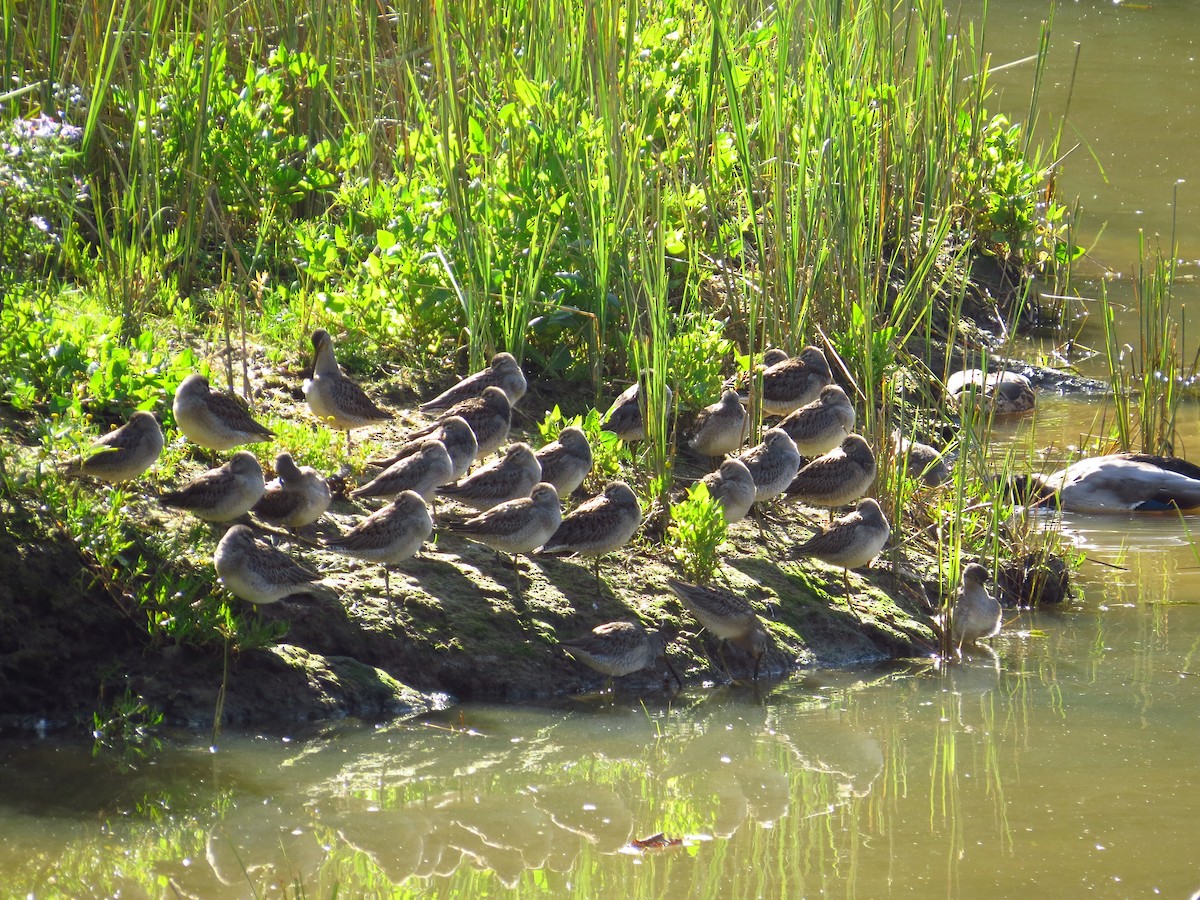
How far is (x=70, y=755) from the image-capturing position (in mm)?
5332

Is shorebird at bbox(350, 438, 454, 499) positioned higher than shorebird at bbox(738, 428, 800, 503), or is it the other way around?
shorebird at bbox(350, 438, 454, 499)

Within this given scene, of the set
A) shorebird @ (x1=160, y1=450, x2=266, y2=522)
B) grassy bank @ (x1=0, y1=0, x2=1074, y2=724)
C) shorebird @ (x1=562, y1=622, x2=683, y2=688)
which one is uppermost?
grassy bank @ (x1=0, y1=0, x2=1074, y2=724)

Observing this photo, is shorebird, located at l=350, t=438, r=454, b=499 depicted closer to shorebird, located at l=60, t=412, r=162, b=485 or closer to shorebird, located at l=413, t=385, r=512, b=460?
shorebird, located at l=413, t=385, r=512, b=460

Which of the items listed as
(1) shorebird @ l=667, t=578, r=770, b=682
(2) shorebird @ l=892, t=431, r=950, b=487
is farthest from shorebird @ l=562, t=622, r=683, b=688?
(2) shorebird @ l=892, t=431, r=950, b=487

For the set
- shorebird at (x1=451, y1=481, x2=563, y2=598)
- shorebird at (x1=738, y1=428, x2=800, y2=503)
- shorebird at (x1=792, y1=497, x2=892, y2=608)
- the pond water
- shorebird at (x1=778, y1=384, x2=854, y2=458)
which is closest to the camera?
the pond water

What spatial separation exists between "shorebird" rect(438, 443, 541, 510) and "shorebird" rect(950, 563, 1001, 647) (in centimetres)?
208

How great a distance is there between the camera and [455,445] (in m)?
7.20

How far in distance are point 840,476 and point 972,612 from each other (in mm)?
1026

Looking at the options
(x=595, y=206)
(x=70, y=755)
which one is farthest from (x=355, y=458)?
(x=70, y=755)

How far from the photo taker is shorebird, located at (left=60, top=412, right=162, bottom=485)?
6148 mm

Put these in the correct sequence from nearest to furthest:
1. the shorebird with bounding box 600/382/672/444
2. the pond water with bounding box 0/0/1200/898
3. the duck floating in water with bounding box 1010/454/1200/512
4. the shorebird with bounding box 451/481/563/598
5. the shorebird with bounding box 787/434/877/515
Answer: the pond water with bounding box 0/0/1200/898, the shorebird with bounding box 451/481/563/598, the shorebird with bounding box 787/434/877/515, the shorebird with bounding box 600/382/672/444, the duck floating in water with bounding box 1010/454/1200/512

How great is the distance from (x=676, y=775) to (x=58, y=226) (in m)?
5.57

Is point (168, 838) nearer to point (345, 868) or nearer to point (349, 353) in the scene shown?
point (345, 868)

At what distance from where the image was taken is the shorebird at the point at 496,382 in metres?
7.72
